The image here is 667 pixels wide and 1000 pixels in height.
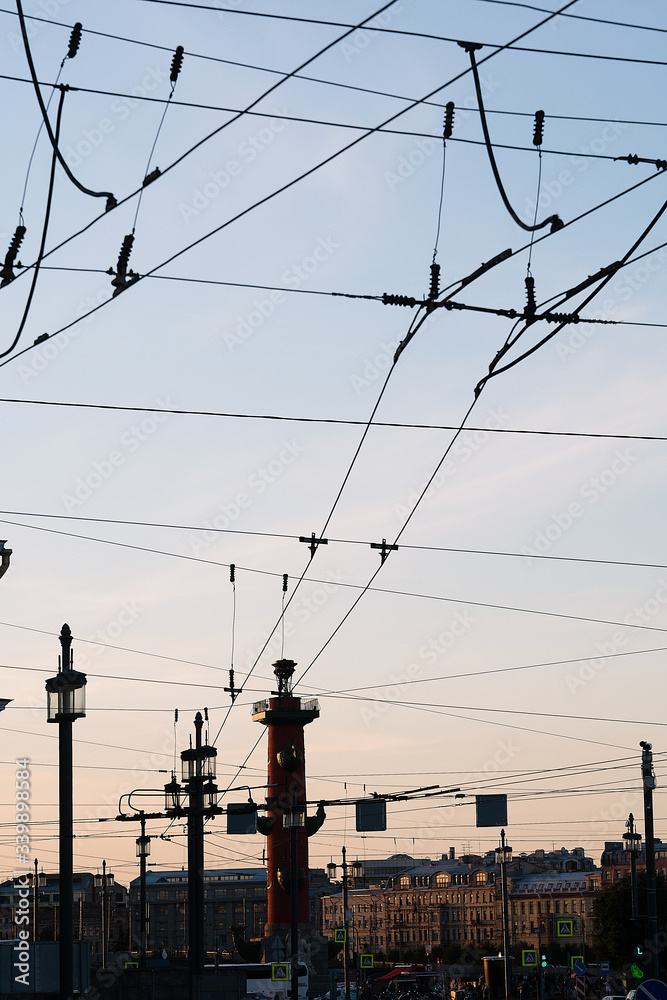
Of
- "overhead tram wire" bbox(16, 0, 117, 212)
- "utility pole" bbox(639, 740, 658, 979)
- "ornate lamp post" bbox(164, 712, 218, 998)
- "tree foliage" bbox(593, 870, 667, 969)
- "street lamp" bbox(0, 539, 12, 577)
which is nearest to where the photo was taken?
"overhead tram wire" bbox(16, 0, 117, 212)

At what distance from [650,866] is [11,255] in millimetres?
21233

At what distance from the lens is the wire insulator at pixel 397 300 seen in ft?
41.7

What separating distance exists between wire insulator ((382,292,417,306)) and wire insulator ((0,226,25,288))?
3448 mm

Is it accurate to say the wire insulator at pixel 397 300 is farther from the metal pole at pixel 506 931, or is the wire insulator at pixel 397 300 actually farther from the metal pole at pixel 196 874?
the metal pole at pixel 506 931

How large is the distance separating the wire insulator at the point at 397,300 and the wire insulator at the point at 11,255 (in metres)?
3.45

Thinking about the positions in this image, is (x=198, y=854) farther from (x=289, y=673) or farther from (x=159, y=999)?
(x=289, y=673)

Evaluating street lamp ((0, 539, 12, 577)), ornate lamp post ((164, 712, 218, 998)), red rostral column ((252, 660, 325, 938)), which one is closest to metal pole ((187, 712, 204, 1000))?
ornate lamp post ((164, 712, 218, 998))

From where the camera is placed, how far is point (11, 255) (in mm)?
13188

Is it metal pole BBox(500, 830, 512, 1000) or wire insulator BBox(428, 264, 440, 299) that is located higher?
wire insulator BBox(428, 264, 440, 299)

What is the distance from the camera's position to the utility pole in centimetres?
2478

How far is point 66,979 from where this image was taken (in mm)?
19000

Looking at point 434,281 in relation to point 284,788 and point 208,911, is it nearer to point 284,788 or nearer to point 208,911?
point 284,788

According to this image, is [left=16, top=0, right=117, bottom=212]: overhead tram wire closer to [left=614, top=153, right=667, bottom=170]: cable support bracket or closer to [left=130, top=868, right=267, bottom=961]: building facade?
[left=614, top=153, right=667, bottom=170]: cable support bracket

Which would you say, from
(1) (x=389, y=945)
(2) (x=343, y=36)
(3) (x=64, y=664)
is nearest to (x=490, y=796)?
(3) (x=64, y=664)
